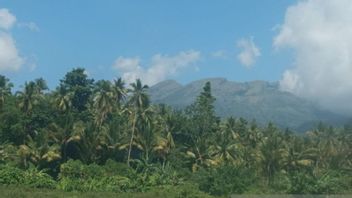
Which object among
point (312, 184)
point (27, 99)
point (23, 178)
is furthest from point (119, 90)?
point (312, 184)

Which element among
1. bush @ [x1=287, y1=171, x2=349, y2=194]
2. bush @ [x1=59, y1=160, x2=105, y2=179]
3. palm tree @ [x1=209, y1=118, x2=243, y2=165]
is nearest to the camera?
bush @ [x1=59, y1=160, x2=105, y2=179]

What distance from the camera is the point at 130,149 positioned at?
60562 mm

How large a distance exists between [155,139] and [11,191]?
63.8 ft

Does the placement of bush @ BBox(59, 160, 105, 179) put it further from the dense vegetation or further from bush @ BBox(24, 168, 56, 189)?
bush @ BBox(24, 168, 56, 189)

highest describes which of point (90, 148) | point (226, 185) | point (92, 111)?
point (92, 111)

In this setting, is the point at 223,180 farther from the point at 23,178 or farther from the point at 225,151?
the point at 23,178

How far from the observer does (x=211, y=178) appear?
57875 millimetres

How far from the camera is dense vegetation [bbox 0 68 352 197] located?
55469mm

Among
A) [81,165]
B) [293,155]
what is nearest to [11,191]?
[81,165]

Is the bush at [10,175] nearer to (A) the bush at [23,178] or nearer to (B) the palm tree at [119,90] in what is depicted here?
(A) the bush at [23,178]

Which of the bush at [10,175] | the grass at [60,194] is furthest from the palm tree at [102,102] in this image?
the grass at [60,194]

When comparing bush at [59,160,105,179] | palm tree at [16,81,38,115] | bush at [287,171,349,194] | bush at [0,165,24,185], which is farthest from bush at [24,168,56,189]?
bush at [287,171,349,194]

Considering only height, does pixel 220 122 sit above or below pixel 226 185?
above

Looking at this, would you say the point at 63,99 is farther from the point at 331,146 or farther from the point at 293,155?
the point at 331,146
